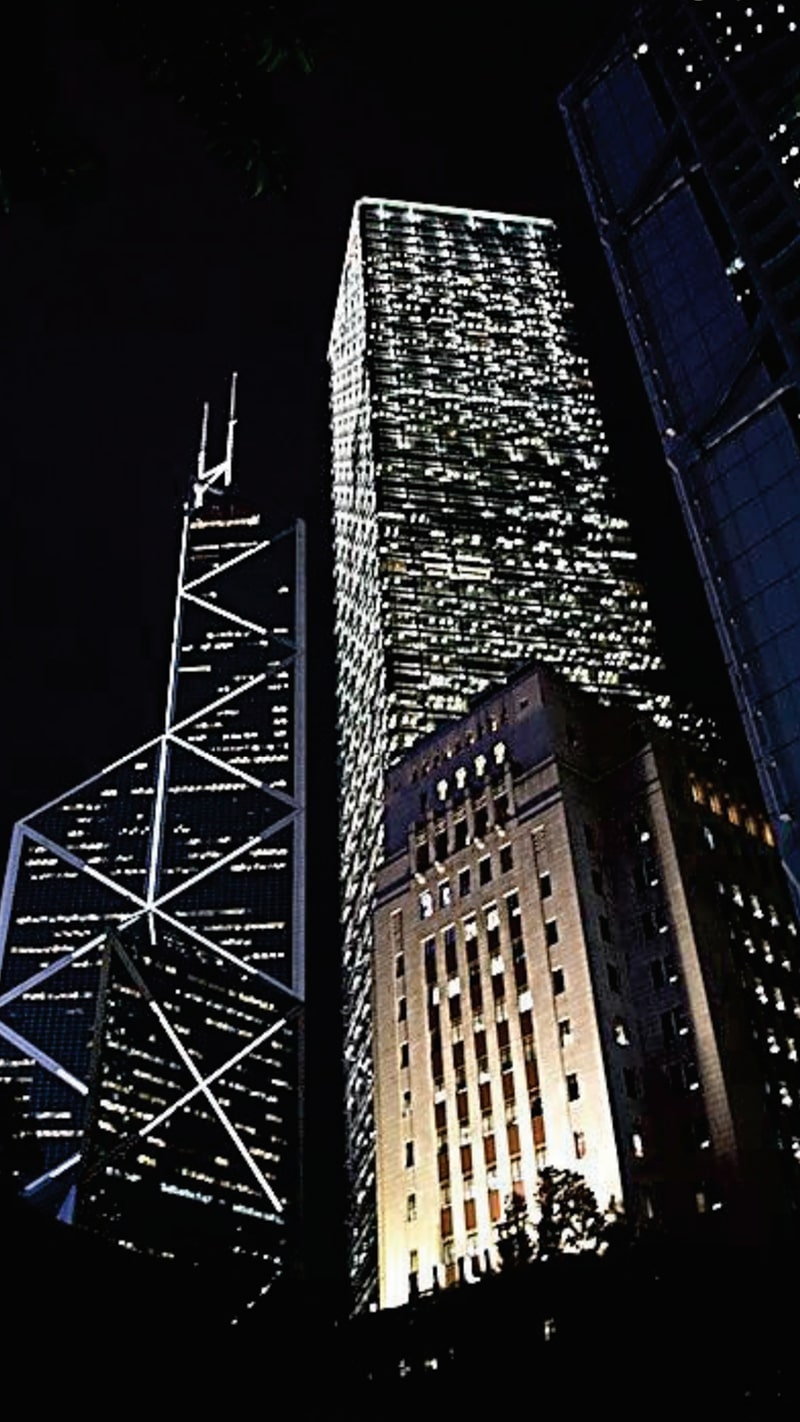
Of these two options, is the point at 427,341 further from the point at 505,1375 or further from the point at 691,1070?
the point at 505,1375

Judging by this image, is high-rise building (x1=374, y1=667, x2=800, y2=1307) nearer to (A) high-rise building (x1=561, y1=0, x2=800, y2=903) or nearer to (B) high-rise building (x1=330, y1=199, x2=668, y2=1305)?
(A) high-rise building (x1=561, y1=0, x2=800, y2=903)

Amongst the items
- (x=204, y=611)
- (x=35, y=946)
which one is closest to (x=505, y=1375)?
(x=35, y=946)

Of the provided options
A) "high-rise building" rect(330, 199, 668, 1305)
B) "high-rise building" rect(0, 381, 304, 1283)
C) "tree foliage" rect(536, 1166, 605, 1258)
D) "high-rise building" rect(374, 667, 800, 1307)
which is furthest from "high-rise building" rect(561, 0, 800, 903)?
"high-rise building" rect(0, 381, 304, 1283)

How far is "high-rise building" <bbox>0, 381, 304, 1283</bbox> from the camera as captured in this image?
143 meters

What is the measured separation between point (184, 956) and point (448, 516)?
6229 centimetres

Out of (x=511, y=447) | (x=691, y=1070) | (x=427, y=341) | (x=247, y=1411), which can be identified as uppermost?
(x=427, y=341)

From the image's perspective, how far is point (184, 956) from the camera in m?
156

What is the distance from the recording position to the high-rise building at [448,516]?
13888 cm

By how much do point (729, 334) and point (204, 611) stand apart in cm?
13058

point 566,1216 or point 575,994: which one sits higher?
point 575,994

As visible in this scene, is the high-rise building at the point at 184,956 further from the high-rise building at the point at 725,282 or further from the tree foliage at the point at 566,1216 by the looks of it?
the high-rise building at the point at 725,282

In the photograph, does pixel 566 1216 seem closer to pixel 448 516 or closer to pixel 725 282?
pixel 725 282

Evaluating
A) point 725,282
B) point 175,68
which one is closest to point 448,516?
point 725,282

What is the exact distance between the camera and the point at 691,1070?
77000 millimetres
